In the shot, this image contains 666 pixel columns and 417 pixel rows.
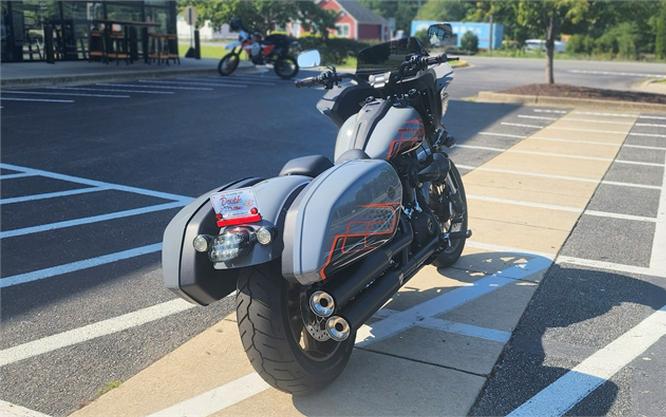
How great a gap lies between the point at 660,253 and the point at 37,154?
24.5 feet

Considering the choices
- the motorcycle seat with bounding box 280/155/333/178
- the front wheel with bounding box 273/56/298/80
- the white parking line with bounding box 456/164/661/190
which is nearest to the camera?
the motorcycle seat with bounding box 280/155/333/178

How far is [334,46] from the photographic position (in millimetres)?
41344

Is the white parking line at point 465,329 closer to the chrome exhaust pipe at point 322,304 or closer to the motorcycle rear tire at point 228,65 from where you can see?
the chrome exhaust pipe at point 322,304

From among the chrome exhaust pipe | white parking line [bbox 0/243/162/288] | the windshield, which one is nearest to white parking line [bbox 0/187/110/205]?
white parking line [bbox 0/243/162/288]

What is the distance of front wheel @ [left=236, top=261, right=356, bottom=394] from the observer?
2893mm

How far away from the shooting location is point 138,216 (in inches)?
247

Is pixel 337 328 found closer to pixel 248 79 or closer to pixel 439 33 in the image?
pixel 439 33

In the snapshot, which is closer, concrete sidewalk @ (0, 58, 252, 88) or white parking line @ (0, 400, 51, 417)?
white parking line @ (0, 400, 51, 417)

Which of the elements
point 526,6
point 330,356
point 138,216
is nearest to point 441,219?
point 330,356

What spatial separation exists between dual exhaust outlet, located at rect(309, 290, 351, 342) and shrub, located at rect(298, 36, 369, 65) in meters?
36.7

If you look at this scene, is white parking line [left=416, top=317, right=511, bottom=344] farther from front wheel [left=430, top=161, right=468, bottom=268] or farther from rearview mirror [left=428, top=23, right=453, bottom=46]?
rearview mirror [left=428, top=23, right=453, bottom=46]

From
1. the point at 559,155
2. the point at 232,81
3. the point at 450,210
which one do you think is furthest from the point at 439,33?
the point at 232,81

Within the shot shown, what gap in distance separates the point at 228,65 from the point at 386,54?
61.2 ft

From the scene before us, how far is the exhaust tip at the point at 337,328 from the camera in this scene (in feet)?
9.57
